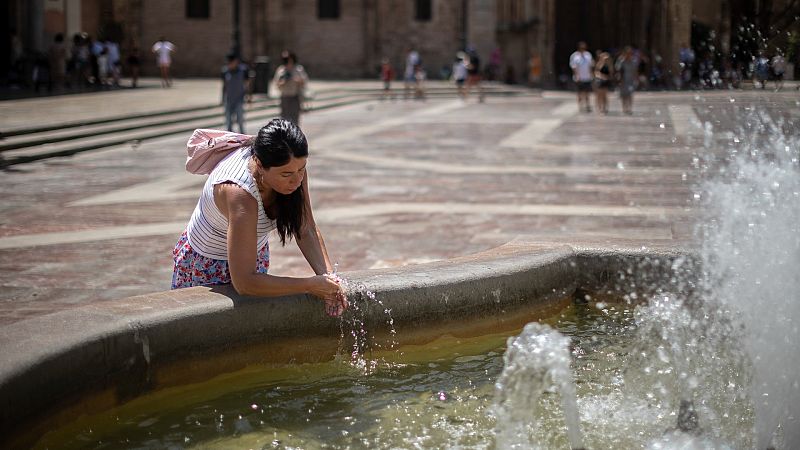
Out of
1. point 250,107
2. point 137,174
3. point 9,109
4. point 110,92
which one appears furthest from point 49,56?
point 137,174

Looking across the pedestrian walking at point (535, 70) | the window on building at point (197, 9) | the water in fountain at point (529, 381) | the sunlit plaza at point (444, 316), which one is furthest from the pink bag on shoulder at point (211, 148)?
the window on building at point (197, 9)

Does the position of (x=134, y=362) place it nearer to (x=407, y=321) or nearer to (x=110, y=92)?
(x=407, y=321)

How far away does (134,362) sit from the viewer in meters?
3.90

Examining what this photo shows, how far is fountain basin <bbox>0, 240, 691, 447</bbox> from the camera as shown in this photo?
352 cm

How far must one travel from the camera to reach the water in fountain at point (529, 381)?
3.74 metres

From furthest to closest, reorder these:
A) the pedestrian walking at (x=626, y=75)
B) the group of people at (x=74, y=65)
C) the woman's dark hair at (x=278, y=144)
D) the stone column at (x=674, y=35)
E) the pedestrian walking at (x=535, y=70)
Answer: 1. the pedestrian walking at (x=535, y=70)
2. the stone column at (x=674, y=35)
3. the group of people at (x=74, y=65)
4. the pedestrian walking at (x=626, y=75)
5. the woman's dark hair at (x=278, y=144)

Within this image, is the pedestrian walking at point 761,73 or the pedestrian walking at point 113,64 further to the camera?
the pedestrian walking at point 113,64

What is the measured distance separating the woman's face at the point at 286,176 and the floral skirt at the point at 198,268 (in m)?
0.50

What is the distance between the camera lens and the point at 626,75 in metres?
24.2

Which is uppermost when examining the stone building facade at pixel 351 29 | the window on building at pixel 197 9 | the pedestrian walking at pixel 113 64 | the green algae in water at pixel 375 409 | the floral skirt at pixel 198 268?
the window on building at pixel 197 9

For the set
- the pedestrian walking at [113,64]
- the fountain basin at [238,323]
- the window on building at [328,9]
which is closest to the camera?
the fountain basin at [238,323]

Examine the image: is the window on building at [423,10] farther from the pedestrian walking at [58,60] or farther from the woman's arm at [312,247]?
the woman's arm at [312,247]

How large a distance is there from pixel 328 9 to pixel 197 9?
5.47m

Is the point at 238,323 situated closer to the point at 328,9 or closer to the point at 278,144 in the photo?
the point at 278,144
